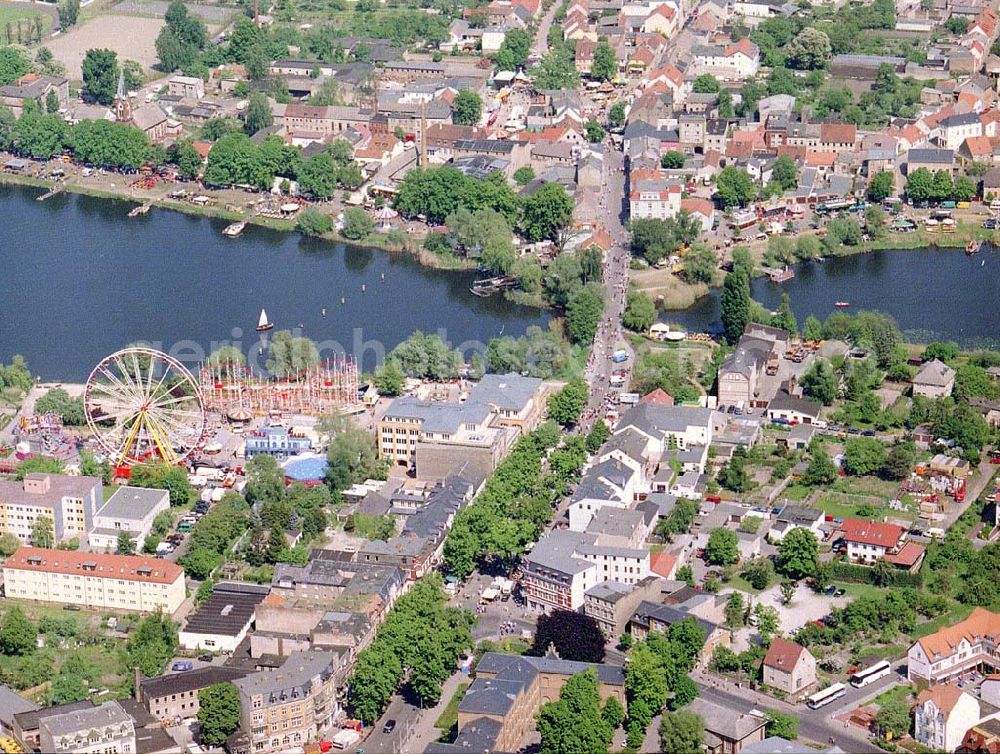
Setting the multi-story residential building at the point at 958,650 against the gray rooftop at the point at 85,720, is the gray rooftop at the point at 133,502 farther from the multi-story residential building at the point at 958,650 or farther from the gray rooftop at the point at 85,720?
the multi-story residential building at the point at 958,650

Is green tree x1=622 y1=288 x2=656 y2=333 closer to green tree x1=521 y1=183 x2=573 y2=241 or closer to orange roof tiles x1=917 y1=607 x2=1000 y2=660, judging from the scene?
green tree x1=521 y1=183 x2=573 y2=241

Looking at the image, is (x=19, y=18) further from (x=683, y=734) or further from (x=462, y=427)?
(x=683, y=734)

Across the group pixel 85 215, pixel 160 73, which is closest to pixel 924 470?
pixel 85 215

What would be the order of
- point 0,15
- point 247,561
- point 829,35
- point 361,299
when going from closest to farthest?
1. point 247,561
2. point 361,299
3. point 829,35
4. point 0,15

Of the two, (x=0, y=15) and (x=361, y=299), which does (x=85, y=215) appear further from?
(x=0, y=15)

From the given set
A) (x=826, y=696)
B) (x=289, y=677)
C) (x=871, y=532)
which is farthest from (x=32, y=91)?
(x=826, y=696)
